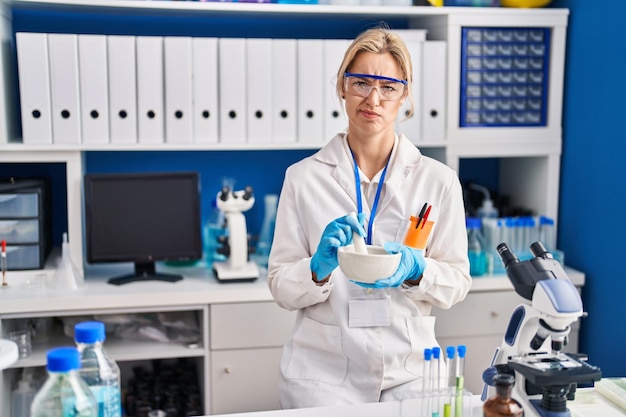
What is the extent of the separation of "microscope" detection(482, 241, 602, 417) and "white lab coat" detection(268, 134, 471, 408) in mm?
401

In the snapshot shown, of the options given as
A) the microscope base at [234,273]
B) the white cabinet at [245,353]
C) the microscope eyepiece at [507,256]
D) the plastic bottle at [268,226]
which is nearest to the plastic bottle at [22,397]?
the white cabinet at [245,353]

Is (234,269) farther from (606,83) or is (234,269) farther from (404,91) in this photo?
(606,83)

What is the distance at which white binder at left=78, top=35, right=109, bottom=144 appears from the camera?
2639mm

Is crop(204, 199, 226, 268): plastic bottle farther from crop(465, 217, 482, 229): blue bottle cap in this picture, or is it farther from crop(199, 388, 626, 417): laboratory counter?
crop(199, 388, 626, 417): laboratory counter

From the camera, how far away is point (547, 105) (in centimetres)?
301

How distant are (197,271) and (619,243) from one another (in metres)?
1.50

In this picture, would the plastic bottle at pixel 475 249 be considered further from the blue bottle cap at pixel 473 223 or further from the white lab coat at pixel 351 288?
the white lab coat at pixel 351 288

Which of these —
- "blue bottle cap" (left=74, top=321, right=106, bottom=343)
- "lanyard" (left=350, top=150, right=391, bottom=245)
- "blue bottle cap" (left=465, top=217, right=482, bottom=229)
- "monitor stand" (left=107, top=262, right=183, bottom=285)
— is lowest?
"monitor stand" (left=107, top=262, right=183, bottom=285)

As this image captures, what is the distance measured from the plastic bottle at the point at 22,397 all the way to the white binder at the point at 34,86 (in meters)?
0.82

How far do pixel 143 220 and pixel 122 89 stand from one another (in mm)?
460

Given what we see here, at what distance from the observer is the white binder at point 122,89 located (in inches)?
105

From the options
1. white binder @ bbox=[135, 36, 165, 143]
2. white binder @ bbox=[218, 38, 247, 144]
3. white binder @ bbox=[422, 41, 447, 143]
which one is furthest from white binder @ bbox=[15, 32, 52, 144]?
white binder @ bbox=[422, 41, 447, 143]

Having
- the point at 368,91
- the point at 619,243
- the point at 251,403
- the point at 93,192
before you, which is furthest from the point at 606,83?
the point at 93,192

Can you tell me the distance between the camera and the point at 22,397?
2.64m
